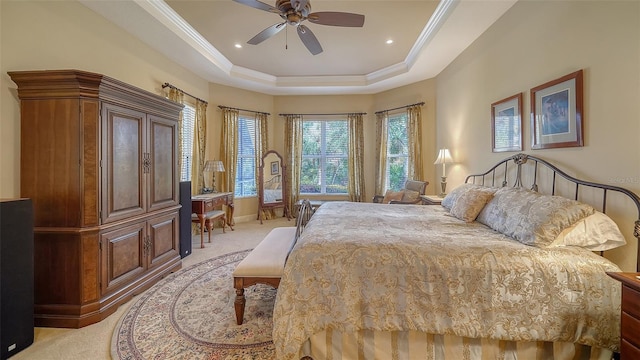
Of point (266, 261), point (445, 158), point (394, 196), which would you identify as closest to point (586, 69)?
point (445, 158)

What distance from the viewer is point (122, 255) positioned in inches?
96.3

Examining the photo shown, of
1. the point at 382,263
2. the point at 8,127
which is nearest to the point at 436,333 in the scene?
the point at 382,263

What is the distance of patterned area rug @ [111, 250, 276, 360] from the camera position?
71.7 inches

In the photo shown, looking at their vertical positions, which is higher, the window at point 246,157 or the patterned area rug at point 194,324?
the window at point 246,157

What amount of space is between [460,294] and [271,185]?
15.9 ft

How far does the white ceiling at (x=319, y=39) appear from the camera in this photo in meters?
3.01

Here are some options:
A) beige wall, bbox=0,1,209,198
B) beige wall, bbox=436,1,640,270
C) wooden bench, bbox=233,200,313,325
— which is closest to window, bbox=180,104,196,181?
beige wall, bbox=0,1,209,198

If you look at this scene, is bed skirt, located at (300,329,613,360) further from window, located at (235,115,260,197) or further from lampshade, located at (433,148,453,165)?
window, located at (235,115,260,197)

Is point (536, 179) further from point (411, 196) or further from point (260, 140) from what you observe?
point (260, 140)

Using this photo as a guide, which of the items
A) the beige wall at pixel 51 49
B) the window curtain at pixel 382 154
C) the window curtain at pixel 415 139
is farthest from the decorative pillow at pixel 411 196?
the beige wall at pixel 51 49

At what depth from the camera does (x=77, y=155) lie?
6.95ft

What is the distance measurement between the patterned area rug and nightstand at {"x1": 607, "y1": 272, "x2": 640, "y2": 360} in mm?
1937

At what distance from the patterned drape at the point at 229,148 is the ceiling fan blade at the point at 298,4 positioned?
3.57 metres

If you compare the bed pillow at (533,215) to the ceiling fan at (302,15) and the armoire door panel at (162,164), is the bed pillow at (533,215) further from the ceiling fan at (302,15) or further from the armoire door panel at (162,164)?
the armoire door panel at (162,164)
